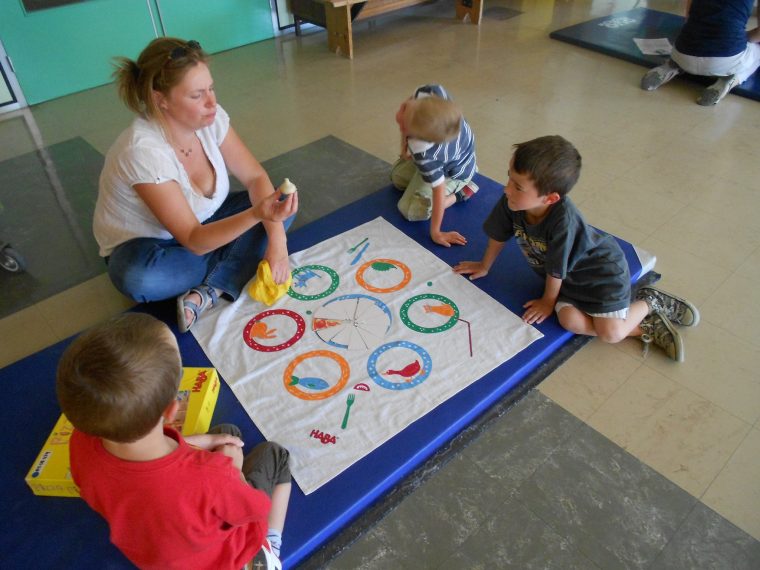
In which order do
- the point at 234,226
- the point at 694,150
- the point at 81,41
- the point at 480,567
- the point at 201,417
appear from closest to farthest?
the point at 480,567, the point at 201,417, the point at 234,226, the point at 694,150, the point at 81,41

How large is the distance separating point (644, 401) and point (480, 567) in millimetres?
725

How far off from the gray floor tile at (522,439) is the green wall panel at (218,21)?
3.63 metres

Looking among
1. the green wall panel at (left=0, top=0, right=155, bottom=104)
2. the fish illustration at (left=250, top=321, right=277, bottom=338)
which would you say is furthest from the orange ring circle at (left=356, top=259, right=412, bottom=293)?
the green wall panel at (left=0, top=0, right=155, bottom=104)

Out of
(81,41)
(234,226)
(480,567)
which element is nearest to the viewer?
(480,567)

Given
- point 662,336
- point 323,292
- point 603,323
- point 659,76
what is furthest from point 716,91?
point 323,292

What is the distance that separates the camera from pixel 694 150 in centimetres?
289

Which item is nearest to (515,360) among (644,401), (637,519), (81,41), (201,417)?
(644,401)

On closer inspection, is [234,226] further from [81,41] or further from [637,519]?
[81,41]

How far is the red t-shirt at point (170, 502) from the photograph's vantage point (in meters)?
0.88

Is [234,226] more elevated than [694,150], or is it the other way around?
[234,226]

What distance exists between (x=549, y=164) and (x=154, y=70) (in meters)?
1.13

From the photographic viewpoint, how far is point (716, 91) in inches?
A: 131

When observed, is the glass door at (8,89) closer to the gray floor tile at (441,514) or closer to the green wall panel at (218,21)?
the green wall panel at (218,21)

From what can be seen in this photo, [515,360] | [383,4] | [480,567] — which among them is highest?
[383,4]
